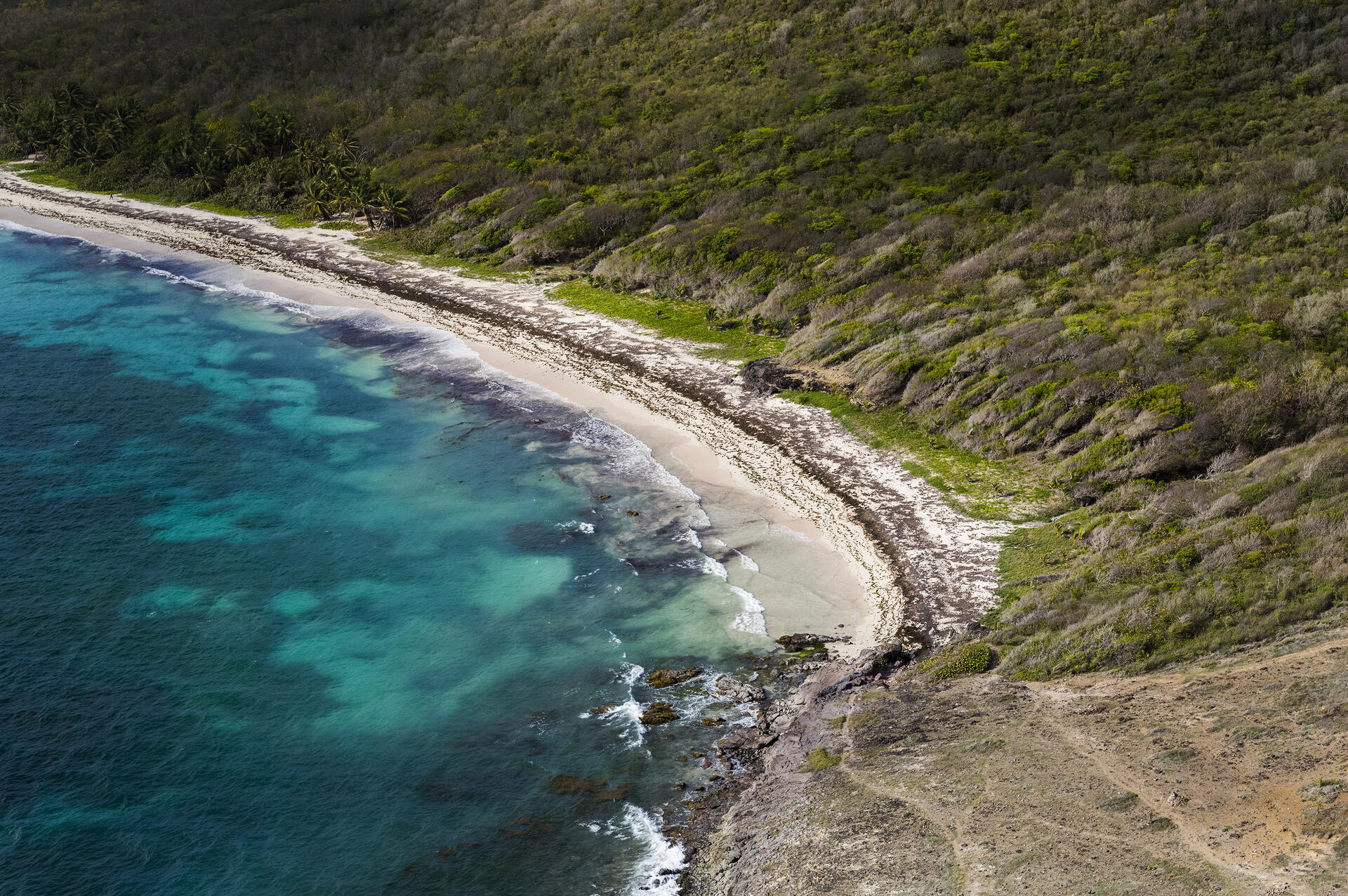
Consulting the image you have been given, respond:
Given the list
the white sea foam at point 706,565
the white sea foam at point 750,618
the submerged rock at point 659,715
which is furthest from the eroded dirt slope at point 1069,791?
the white sea foam at point 706,565

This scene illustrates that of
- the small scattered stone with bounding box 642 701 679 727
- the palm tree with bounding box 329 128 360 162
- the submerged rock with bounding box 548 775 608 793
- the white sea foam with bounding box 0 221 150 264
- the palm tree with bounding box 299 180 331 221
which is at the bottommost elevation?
the white sea foam with bounding box 0 221 150 264

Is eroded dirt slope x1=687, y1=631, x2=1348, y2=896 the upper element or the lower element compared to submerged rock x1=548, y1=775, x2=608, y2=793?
upper

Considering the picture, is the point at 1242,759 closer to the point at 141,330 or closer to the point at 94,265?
the point at 141,330

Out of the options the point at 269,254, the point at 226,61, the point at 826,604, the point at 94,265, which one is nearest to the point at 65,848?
the point at 826,604

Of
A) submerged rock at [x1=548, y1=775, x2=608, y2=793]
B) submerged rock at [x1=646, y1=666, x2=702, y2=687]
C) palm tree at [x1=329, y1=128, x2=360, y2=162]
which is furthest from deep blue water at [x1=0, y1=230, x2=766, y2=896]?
palm tree at [x1=329, y1=128, x2=360, y2=162]

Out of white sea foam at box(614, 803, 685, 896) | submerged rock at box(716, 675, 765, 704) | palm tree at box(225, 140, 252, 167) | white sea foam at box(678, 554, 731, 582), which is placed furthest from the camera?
palm tree at box(225, 140, 252, 167)

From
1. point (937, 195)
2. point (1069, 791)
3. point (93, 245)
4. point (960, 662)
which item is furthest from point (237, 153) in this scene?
point (1069, 791)

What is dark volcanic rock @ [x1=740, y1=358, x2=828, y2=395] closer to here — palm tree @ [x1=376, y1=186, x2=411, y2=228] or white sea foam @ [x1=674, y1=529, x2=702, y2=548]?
white sea foam @ [x1=674, y1=529, x2=702, y2=548]

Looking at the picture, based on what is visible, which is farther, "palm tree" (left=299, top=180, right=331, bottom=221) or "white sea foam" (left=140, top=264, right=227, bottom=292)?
"palm tree" (left=299, top=180, right=331, bottom=221)
